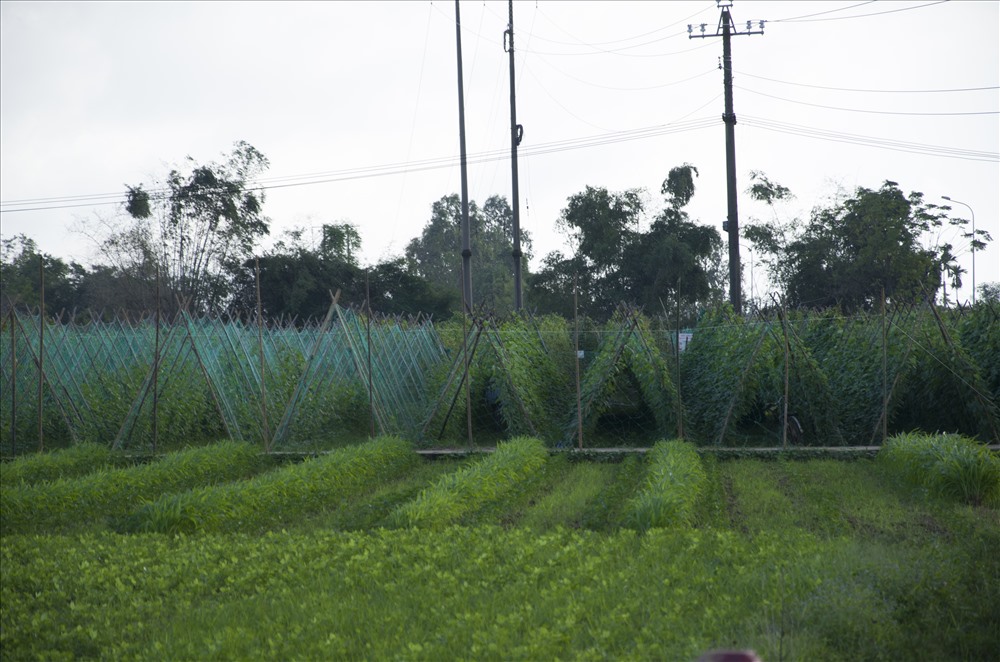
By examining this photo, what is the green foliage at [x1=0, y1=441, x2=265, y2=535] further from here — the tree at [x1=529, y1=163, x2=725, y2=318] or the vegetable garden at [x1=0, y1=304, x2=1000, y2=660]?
the tree at [x1=529, y1=163, x2=725, y2=318]

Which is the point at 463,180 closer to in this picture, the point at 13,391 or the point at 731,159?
the point at 731,159

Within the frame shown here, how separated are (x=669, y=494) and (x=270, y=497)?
421 centimetres

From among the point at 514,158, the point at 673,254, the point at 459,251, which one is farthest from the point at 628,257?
the point at 459,251

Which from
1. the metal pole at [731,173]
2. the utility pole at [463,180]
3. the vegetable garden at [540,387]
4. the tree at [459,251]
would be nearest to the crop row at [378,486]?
the vegetable garden at [540,387]

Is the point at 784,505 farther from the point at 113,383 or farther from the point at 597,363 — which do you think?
the point at 113,383

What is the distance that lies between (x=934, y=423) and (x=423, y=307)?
28034 millimetres

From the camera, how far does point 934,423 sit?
13758mm

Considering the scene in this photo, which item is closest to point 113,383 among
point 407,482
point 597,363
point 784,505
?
point 407,482

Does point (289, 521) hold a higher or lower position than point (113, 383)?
lower

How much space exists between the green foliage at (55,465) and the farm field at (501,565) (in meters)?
0.10

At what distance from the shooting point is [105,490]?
9.88 meters

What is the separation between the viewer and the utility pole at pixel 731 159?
17.8 metres

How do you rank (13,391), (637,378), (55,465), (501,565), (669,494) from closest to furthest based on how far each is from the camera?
(501,565), (669,494), (55,465), (13,391), (637,378)

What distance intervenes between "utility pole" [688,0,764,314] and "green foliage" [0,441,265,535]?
34.2ft
